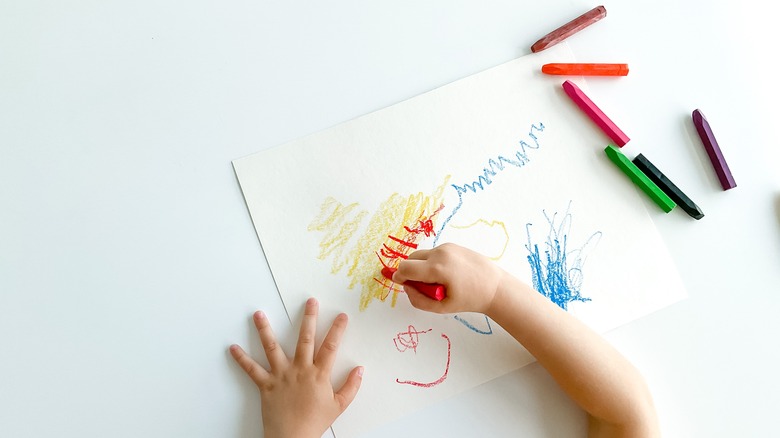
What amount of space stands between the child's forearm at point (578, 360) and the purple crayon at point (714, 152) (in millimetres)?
229

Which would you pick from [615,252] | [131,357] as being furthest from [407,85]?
[131,357]

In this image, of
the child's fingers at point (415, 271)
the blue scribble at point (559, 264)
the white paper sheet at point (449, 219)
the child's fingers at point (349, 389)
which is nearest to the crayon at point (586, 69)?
the white paper sheet at point (449, 219)

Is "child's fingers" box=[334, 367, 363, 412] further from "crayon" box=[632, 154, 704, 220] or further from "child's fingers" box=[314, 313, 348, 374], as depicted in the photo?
"crayon" box=[632, 154, 704, 220]

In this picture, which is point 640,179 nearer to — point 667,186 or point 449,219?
point 667,186

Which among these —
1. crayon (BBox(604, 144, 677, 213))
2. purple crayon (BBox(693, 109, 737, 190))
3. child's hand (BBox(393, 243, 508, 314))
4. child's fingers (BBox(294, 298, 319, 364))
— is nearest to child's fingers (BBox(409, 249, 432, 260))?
child's hand (BBox(393, 243, 508, 314))

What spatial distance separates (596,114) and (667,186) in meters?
0.10

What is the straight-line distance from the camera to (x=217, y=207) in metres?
0.55

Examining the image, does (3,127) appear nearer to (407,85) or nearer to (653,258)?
(407,85)

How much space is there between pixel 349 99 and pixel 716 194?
0.40 metres

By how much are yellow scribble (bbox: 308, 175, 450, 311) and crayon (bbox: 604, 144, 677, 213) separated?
0.18m

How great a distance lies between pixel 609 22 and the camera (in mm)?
618

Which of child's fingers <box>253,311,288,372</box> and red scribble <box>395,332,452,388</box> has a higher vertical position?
child's fingers <box>253,311,288,372</box>

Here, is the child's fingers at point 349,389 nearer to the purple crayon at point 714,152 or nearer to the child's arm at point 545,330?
the child's arm at point 545,330

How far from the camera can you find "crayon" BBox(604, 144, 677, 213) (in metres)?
0.59
